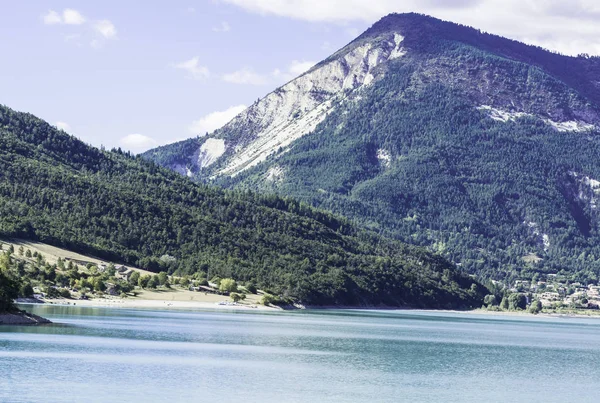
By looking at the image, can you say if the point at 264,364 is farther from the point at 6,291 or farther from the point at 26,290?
the point at 26,290

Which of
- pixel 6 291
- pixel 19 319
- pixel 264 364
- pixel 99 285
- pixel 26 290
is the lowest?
pixel 264 364

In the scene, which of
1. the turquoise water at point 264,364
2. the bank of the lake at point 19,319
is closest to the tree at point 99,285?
the turquoise water at point 264,364

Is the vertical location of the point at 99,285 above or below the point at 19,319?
above

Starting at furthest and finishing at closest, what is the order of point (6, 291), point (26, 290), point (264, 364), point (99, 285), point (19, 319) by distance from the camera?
1. point (99, 285)
2. point (26, 290)
3. point (19, 319)
4. point (6, 291)
5. point (264, 364)

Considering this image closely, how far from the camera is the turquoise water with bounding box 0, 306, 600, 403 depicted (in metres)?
80.9

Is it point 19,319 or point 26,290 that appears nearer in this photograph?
point 19,319

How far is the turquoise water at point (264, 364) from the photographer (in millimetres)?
80875

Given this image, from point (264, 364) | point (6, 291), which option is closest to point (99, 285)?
point (6, 291)

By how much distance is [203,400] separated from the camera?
7612cm

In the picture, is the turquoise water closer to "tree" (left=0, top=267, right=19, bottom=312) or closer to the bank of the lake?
the bank of the lake

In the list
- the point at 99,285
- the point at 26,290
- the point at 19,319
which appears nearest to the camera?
the point at 19,319

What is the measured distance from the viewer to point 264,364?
102688 millimetres

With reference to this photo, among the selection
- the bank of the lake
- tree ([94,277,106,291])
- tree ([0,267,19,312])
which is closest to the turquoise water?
the bank of the lake

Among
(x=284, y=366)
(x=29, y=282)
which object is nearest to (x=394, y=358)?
(x=284, y=366)
